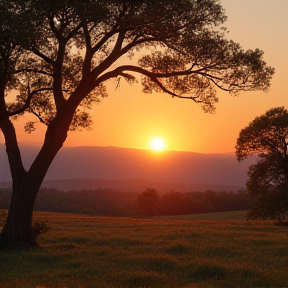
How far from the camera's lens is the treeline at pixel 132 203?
107 meters

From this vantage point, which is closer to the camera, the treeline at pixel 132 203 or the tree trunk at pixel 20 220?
the tree trunk at pixel 20 220

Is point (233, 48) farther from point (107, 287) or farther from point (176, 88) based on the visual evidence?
point (107, 287)

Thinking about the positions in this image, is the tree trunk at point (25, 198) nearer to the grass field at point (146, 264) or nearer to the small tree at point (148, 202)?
the grass field at point (146, 264)

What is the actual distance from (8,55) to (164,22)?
659cm

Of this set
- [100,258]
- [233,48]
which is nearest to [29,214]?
[100,258]

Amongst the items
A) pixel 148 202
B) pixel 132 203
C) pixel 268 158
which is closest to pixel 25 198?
pixel 268 158

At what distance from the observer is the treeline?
107062 millimetres

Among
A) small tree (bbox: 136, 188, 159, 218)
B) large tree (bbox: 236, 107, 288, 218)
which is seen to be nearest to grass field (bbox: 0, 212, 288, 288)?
large tree (bbox: 236, 107, 288, 218)

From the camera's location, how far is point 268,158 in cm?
4669

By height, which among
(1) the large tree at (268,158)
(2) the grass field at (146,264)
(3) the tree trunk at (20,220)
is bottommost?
(2) the grass field at (146,264)

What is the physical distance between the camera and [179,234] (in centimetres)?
2305

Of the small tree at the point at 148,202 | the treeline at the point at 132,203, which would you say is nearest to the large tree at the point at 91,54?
the treeline at the point at 132,203

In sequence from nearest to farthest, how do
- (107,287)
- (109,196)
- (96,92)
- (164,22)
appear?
(107,287) → (164,22) → (96,92) → (109,196)

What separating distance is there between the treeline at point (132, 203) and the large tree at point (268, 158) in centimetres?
5618
